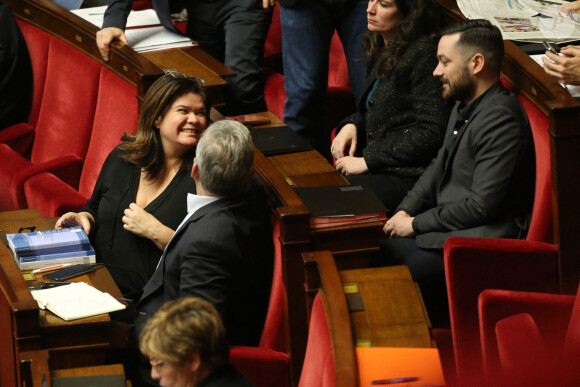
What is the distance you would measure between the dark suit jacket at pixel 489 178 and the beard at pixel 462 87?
1.8 inches

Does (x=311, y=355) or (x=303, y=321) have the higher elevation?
(x=311, y=355)

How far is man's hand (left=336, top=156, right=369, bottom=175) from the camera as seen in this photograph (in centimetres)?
200

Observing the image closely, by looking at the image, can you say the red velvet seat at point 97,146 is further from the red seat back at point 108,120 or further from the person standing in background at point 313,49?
the person standing in background at point 313,49

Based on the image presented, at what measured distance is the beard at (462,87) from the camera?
66.1 inches

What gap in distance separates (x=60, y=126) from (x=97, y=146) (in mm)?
265

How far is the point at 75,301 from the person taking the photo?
1.46 meters

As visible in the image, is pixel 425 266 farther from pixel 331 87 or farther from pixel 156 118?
pixel 331 87

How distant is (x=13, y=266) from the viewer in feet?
4.88

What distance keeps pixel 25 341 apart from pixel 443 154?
3.13ft

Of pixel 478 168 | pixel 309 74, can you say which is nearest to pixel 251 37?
pixel 309 74

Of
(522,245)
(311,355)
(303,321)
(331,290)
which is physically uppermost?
(331,290)

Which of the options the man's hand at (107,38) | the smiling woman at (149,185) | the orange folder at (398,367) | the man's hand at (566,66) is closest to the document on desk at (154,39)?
the man's hand at (107,38)

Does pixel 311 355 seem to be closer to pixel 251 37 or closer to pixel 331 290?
pixel 331 290

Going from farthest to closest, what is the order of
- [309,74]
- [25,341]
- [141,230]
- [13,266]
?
[309,74]
[141,230]
[13,266]
[25,341]
